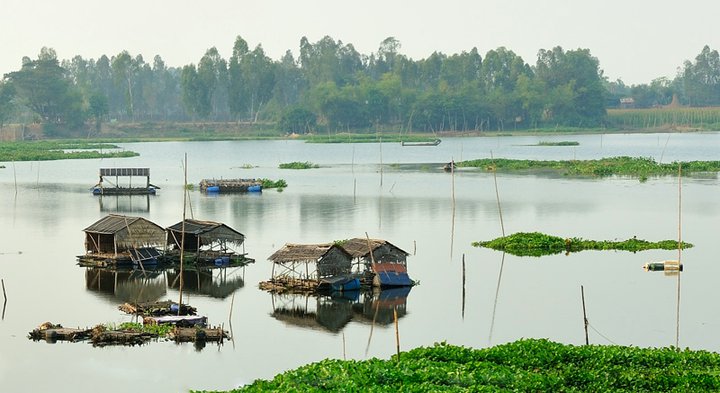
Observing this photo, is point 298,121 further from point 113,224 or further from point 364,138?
point 113,224

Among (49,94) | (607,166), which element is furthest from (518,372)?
(49,94)

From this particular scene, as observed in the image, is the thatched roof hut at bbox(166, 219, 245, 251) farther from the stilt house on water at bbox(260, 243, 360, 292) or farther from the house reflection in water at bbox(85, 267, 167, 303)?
the stilt house on water at bbox(260, 243, 360, 292)

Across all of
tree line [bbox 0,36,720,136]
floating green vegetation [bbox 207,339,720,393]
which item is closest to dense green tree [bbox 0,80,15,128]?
tree line [bbox 0,36,720,136]

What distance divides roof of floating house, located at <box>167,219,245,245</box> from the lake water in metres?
1.54

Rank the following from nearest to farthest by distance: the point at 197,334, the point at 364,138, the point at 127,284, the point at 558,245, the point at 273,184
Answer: the point at 197,334
the point at 127,284
the point at 558,245
the point at 273,184
the point at 364,138

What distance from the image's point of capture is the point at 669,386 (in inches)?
932

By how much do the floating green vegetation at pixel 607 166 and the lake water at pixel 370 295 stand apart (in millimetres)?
6441

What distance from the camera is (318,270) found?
3847cm

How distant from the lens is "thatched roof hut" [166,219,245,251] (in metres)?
44.3

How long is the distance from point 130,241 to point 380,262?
10.8m

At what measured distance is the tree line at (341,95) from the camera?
164m

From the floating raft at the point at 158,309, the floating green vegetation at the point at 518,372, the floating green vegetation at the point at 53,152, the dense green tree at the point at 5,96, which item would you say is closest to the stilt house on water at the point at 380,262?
the floating raft at the point at 158,309

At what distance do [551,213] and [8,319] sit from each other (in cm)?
3507

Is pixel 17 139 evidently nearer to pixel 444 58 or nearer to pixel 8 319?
pixel 444 58
